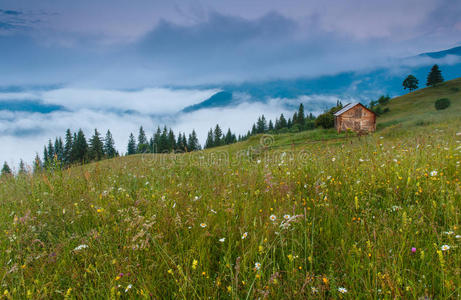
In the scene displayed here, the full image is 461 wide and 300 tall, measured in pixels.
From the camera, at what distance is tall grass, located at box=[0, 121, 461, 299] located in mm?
1876

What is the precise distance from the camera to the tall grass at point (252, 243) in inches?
73.9

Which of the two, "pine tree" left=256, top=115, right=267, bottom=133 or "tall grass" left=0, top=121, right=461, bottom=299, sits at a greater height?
"pine tree" left=256, top=115, right=267, bottom=133

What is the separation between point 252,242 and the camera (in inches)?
86.9

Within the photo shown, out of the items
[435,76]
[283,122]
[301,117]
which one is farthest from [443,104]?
[283,122]

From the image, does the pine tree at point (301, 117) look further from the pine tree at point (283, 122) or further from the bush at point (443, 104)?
the bush at point (443, 104)

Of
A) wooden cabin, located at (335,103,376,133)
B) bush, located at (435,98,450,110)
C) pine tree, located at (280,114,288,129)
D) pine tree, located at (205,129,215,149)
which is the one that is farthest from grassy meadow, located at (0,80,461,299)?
pine tree, located at (280,114,288,129)

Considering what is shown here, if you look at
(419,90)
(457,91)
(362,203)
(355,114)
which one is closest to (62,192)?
(362,203)

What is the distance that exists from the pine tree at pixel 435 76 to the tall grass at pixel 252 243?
112796mm

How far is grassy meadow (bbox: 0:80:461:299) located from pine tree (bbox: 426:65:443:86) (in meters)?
113

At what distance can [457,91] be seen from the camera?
72750mm

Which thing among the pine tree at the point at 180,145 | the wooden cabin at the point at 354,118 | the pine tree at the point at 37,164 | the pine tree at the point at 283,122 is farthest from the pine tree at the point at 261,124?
the pine tree at the point at 37,164

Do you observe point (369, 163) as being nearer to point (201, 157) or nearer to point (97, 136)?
point (201, 157)

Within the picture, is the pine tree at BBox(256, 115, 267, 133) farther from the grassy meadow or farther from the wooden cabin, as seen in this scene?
the grassy meadow

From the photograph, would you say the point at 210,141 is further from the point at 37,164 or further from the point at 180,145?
the point at 37,164
